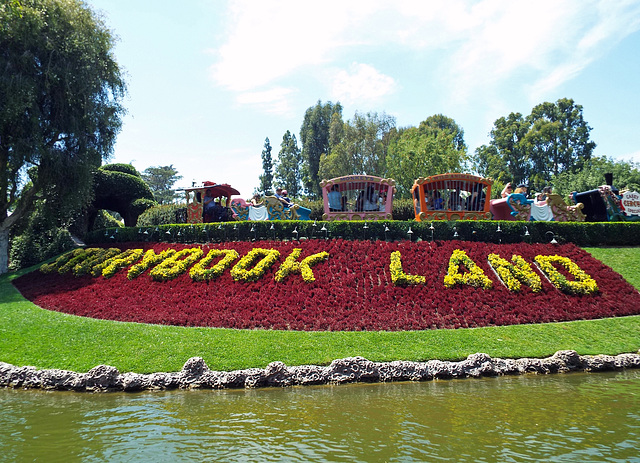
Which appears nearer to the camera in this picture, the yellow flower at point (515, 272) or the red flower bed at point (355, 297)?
the red flower bed at point (355, 297)

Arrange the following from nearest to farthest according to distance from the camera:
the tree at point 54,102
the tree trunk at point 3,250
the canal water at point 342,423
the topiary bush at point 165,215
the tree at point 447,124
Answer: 1. the canal water at point 342,423
2. the tree at point 54,102
3. the tree trunk at point 3,250
4. the topiary bush at point 165,215
5. the tree at point 447,124

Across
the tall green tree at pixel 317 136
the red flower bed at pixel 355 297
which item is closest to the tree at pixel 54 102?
the red flower bed at pixel 355 297

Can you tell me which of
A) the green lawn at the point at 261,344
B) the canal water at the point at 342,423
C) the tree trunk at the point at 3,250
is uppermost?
the tree trunk at the point at 3,250

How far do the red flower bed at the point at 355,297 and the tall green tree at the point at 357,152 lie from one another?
26.6 m

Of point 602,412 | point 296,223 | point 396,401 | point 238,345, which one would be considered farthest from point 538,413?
point 296,223

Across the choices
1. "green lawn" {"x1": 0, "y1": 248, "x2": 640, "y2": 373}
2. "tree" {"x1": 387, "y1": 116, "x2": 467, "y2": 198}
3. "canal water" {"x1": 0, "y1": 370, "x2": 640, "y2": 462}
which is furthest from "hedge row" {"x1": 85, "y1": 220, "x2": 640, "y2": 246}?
"tree" {"x1": 387, "y1": 116, "x2": 467, "y2": 198}

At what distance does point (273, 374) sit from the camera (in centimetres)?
855

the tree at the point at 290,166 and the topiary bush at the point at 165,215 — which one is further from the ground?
the tree at the point at 290,166

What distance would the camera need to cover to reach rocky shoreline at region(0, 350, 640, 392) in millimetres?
8531

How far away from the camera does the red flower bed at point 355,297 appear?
464 inches

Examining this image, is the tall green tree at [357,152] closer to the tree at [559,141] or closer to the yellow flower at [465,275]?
the tree at [559,141]

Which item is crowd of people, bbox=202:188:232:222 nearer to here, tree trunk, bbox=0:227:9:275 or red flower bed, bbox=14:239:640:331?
red flower bed, bbox=14:239:640:331

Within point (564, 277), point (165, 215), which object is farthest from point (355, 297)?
point (165, 215)

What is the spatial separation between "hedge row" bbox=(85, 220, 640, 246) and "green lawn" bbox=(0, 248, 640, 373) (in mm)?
5345
